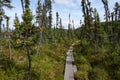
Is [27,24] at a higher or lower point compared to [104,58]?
higher

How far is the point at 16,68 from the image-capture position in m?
31.3

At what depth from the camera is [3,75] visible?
91.3ft

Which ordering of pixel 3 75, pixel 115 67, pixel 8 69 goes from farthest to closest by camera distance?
pixel 115 67, pixel 8 69, pixel 3 75

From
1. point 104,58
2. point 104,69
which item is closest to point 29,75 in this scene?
point 104,69

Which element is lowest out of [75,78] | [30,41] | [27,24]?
[75,78]

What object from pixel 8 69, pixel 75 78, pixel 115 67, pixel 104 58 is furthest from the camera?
pixel 104 58

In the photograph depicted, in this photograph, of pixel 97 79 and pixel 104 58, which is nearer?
pixel 97 79

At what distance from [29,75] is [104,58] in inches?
636

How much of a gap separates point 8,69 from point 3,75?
7.33 ft

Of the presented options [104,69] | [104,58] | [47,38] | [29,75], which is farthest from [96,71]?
[47,38]

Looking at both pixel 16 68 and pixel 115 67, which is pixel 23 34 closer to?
pixel 16 68

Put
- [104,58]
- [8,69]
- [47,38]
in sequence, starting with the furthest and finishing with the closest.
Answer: [47,38] → [104,58] → [8,69]

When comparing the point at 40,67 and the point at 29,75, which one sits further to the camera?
the point at 40,67

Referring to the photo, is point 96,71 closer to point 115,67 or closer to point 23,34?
point 115,67
